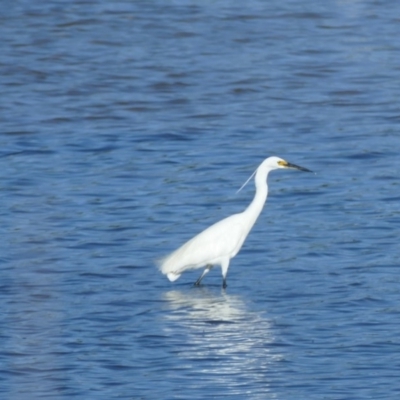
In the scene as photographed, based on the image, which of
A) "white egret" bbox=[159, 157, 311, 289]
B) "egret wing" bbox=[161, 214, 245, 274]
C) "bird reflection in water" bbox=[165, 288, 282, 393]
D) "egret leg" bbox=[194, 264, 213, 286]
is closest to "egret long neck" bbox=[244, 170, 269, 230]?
"white egret" bbox=[159, 157, 311, 289]

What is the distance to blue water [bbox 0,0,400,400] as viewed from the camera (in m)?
6.39

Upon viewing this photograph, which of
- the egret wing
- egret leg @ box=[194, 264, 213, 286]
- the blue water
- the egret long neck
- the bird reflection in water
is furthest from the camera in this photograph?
the egret long neck

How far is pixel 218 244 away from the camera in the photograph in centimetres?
814

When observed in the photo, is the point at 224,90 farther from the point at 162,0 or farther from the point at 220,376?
the point at 220,376

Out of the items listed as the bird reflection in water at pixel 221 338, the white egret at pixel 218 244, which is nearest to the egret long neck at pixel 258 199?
the white egret at pixel 218 244

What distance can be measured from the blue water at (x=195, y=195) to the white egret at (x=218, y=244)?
13 cm

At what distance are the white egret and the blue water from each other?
0.13 meters

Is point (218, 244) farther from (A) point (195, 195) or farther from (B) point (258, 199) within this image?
(A) point (195, 195)

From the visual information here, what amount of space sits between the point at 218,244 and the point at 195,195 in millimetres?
1729

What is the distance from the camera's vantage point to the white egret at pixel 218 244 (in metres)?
7.99

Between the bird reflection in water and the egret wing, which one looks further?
the egret wing

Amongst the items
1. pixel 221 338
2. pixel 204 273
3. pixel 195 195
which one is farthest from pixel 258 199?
pixel 221 338

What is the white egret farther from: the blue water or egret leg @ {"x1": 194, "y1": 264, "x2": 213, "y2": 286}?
the blue water

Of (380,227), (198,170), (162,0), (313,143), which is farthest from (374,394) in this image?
(162,0)
